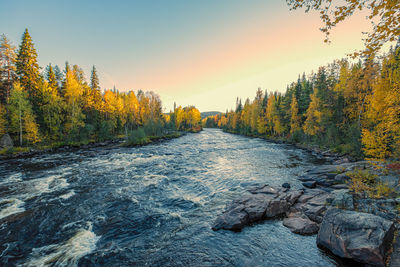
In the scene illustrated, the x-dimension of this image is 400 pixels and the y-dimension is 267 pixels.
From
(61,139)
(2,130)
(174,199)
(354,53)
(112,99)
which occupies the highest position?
(112,99)

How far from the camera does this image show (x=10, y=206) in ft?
28.0

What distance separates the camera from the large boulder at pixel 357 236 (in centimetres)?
416

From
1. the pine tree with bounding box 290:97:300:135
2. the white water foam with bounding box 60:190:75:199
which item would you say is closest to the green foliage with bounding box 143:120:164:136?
the white water foam with bounding box 60:190:75:199

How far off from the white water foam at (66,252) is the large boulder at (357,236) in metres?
8.47

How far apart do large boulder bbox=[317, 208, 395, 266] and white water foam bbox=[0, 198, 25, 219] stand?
14.4 meters

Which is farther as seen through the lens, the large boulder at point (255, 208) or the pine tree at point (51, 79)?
the pine tree at point (51, 79)

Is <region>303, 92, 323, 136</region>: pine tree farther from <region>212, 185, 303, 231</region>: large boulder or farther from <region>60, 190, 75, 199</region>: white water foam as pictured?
<region>60, 190, 75, 199</region>: white water foam

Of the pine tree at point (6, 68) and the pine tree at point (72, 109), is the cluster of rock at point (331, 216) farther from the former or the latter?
the pine tree at point (6, 68)

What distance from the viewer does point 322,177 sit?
11805mm

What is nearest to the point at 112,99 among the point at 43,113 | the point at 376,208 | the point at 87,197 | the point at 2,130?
the point at 43,113

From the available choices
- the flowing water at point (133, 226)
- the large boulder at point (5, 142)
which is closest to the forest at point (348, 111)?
the flowing water at point (133, 226)

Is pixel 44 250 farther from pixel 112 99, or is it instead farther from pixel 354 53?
pixel 112 99

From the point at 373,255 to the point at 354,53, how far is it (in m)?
5.46

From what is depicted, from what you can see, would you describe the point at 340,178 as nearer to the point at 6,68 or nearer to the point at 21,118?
the point at 21,118
